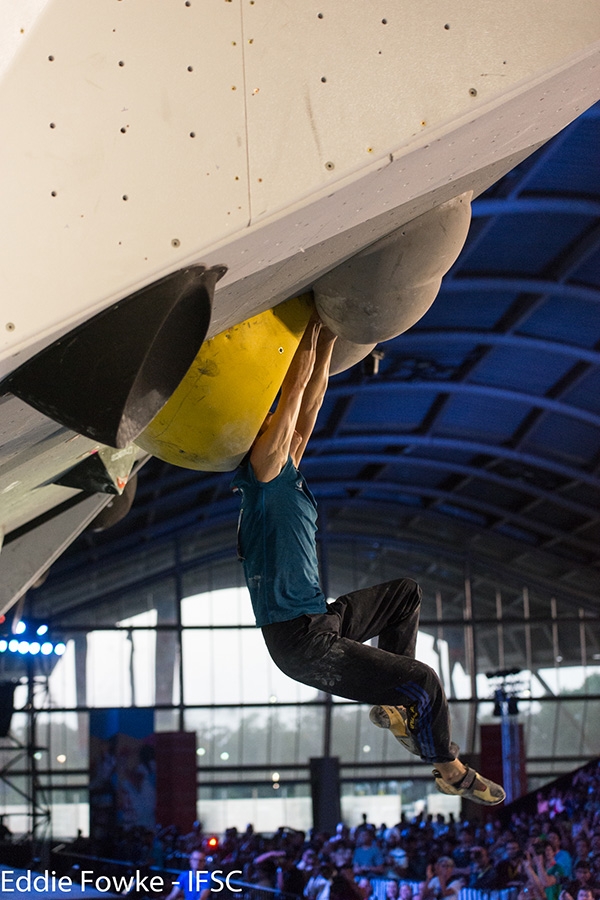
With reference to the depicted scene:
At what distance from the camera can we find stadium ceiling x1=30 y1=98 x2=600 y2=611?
1800 cm

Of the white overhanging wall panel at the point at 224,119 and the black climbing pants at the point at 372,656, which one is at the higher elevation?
the white overhanging wall panel at the point at 224,119

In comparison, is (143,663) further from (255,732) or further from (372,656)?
(372,656)

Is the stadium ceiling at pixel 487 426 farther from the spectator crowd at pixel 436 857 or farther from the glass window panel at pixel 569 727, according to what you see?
the spectator crowd at pixel 436 857

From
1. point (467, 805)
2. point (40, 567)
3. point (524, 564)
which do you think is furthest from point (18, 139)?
Answer: point (524, 564)

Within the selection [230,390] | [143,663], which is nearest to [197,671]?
[143,663]

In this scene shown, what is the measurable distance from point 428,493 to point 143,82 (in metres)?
30.6

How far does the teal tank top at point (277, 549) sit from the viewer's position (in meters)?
3.84

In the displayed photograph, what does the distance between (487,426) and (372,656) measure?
24.9 metres

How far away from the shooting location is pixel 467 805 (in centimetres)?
2500

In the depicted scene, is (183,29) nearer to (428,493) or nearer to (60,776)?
(428,493)

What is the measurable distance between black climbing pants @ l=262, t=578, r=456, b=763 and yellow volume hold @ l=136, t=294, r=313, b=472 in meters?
0.81

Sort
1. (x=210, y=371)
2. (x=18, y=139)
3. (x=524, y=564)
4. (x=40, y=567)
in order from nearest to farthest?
(x=18, y=139) < (x=210, y=371) < (x=40, y=567) < (x=524, y=564)

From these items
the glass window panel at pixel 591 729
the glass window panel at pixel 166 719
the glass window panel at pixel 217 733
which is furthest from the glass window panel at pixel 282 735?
the glass window panel at pixel 591 729

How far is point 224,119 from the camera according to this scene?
272cm
